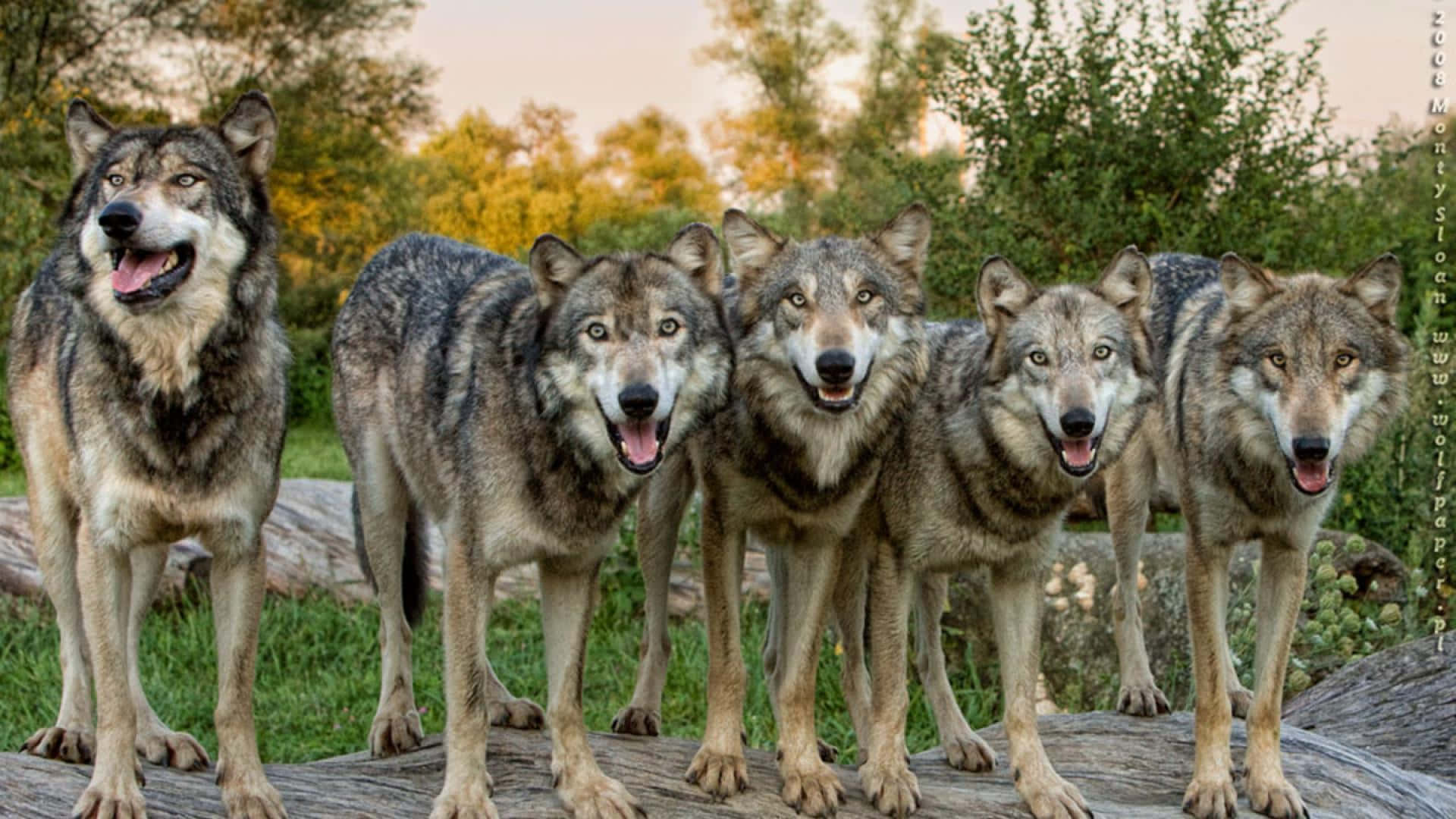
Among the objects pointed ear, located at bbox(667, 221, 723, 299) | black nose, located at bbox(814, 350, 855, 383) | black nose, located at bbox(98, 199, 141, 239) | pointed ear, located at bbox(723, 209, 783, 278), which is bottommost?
black nose, located at bbox(814, 350, 855, 383)

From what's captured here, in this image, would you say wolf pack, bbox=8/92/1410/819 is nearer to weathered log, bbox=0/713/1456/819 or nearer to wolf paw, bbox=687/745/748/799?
wolf paw, bbox=687/745/748/799

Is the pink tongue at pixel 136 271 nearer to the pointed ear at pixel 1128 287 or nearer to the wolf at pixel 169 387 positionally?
the wolf at pixel 169 387

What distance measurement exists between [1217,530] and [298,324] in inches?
999

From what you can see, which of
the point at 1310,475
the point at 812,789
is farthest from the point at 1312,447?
the point at 812,789

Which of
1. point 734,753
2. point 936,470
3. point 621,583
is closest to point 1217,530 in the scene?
point 936,470

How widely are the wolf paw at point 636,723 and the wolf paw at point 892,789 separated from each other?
95 cm

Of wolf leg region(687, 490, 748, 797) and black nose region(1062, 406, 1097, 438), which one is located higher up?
black nose region(1062, 406, 1097, 438)

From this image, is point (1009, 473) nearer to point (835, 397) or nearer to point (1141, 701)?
point (835, 397)

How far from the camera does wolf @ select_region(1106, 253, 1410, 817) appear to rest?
4555mm

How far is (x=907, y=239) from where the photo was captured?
4.76 meters

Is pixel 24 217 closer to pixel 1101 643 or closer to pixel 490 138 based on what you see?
pixel 1101 643

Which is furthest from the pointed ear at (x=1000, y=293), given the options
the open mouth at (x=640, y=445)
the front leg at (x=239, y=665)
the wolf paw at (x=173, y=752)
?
the wolf paw at (x=173, y=752)

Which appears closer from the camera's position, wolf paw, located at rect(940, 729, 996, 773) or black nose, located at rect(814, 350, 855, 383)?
black nose, located at rect(814, 350, 855, 383)

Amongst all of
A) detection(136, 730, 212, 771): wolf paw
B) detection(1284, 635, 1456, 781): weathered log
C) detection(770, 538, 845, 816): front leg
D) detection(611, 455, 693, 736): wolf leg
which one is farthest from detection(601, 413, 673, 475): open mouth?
detection(1284, 635, 1456, 781): weathered log
